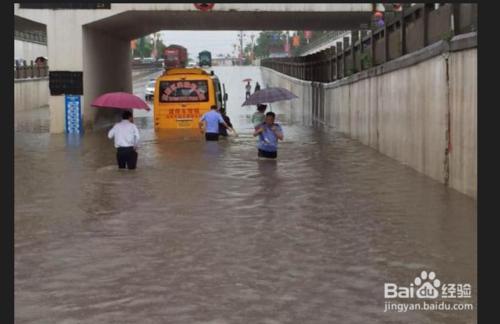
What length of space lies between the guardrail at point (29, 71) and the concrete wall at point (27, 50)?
4.92 m

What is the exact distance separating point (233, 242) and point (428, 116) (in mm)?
7221

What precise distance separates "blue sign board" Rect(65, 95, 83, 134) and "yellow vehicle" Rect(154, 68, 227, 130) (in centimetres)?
456

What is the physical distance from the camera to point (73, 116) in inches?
1278

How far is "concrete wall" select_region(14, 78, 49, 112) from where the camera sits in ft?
169

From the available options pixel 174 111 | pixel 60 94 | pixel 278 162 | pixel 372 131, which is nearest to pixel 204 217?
pixel 278 162

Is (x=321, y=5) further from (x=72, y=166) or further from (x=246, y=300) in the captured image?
(x=246, y=300)

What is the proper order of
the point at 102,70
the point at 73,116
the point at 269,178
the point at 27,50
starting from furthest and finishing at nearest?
the point at 27,50 < the point at 102,70 < the point at 73,116 < the point at 269,178

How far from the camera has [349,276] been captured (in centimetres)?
816

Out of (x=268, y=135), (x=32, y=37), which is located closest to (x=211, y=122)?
(x=268, y=135)

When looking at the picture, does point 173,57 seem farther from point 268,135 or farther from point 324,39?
point 268,135

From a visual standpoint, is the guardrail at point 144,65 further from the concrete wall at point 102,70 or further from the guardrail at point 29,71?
the concrete wall at point 102,70

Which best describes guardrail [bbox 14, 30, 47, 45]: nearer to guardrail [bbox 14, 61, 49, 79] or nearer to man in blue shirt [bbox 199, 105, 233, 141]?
guardrail [bbox 14, 61, 49, 79]

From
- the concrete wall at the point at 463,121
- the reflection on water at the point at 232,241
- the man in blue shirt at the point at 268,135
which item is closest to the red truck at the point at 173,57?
the man in blue shirt at the point at 268,135

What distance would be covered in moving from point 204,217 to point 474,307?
5435mm
